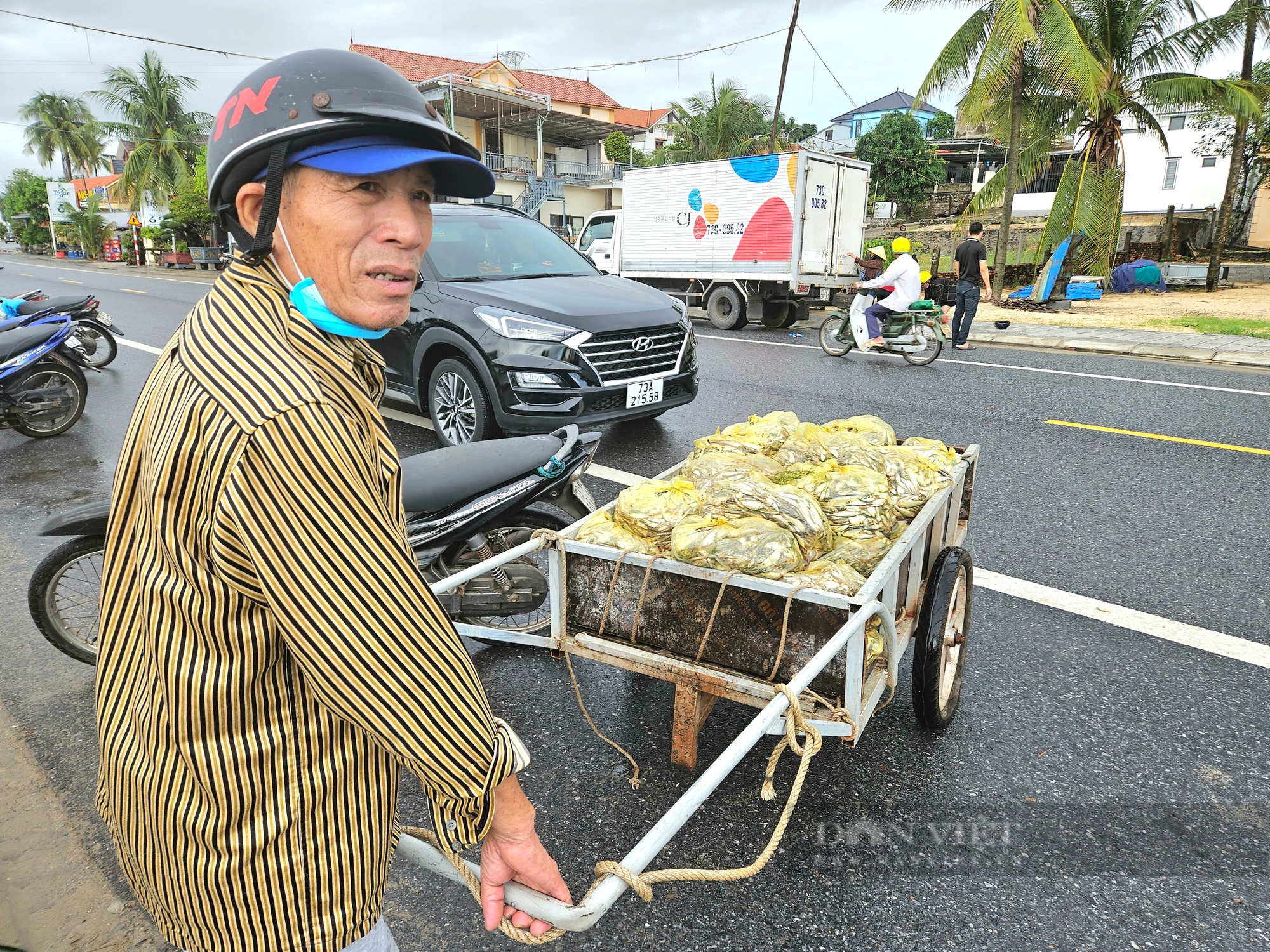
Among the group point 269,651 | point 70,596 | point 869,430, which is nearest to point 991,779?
point 869,430

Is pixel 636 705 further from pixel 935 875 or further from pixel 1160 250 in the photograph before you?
pixel 1160 250

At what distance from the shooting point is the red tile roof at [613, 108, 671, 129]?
58062mm

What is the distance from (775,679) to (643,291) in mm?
5231

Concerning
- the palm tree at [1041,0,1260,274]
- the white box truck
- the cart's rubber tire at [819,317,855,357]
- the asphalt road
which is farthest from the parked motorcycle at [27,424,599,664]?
the palm tree at [1041,0,1260,274]

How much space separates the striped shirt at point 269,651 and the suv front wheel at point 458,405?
5.01m

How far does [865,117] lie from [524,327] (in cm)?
8246

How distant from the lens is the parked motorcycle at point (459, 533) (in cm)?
330

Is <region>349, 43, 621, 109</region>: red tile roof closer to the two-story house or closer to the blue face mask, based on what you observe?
the two-story house

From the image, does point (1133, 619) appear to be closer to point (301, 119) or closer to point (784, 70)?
point (301, 119)

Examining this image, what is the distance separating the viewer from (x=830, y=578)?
2404 millimetres

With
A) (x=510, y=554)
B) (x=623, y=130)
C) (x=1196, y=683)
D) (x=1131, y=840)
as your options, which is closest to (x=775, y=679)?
(x=510, y=554)

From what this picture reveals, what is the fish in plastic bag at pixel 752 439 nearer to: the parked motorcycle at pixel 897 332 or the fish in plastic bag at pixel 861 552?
the fish in plastic bag at pixel 861 552

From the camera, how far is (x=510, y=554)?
2537 mm

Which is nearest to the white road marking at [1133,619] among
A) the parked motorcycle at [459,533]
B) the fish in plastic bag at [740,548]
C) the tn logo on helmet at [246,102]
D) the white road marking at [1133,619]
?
the white road marking at [1133,619]
